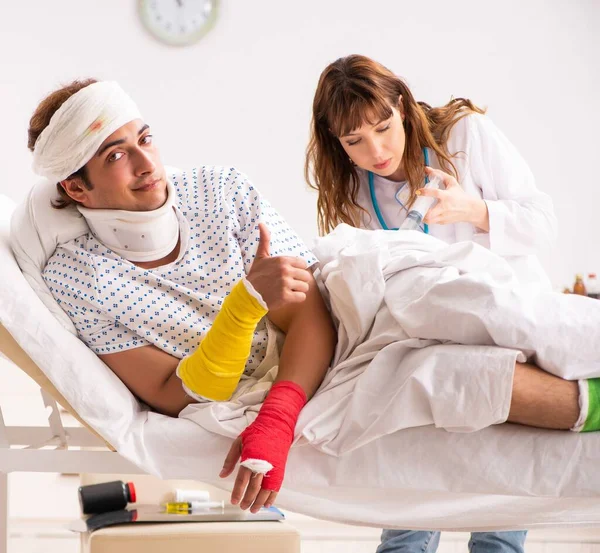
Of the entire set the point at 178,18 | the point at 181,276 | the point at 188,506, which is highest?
the point at 178,18

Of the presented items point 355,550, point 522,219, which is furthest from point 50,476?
point 522,219

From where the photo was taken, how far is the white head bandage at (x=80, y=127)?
147 centimetres

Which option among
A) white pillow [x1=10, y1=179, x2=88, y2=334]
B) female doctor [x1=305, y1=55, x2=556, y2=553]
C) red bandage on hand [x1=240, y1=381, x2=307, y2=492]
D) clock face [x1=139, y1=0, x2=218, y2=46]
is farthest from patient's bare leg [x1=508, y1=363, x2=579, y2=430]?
clock face [x1=139, y1=0, x2=218, y2=46]

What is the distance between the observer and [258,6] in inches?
148

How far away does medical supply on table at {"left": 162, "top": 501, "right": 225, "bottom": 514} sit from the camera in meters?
1.88

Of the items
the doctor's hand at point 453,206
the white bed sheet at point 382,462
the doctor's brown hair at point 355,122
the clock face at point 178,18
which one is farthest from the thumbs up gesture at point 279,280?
the clock face at point 178,18

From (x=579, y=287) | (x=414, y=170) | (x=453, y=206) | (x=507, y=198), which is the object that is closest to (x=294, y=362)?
(x=453, y=206)

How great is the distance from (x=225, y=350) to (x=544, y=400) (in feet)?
1.67

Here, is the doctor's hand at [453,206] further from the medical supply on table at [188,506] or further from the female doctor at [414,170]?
the medical supply on table at [188,506]

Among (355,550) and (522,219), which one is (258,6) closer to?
(522,219)

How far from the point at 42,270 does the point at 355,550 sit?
1428mm

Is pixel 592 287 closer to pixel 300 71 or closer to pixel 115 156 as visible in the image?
pixel 300 71

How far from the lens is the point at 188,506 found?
1.90 m

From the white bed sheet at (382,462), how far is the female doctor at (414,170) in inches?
19.7
